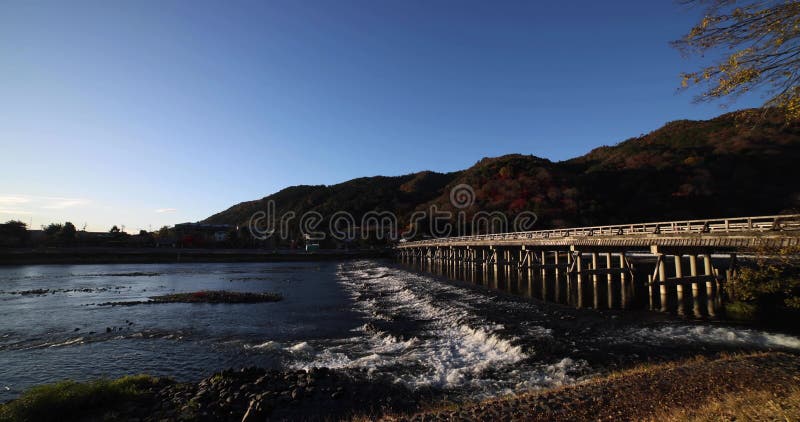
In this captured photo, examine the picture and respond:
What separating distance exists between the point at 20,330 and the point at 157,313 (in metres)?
6.36

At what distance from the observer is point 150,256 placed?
3497 inches

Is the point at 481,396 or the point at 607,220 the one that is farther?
the point at 607,220

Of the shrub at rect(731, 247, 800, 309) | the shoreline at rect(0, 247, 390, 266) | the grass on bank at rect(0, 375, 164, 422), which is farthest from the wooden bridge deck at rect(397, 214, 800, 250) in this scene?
the shoreline at rect(0, 247, 390, 266)

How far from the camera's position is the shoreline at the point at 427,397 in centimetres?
683

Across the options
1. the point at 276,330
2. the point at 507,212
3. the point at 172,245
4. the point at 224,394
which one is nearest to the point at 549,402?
the point at 224,394

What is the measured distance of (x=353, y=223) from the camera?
574ft

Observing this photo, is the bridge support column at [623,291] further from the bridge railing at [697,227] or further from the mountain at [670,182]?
the mountain at [670,182]

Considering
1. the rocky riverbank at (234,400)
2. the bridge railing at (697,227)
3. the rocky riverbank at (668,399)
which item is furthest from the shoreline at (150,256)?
the rocky riverbank at (668,399)

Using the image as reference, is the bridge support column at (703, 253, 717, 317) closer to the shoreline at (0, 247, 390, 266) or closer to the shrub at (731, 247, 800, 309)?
the shrub at (731, 247, 800, 309)

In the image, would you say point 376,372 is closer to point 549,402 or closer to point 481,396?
point 481,396

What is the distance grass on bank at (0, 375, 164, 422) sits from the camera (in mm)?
8609

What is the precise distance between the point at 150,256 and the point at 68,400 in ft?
312

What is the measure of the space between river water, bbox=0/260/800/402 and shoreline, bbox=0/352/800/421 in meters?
1.23

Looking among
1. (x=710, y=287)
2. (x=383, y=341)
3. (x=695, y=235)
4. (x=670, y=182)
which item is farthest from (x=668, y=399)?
(x=670, y=182)
